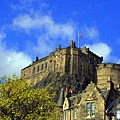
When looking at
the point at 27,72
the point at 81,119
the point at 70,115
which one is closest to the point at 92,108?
the point at 81,119

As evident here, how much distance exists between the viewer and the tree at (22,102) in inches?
1209

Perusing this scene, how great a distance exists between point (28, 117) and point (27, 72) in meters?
95.6

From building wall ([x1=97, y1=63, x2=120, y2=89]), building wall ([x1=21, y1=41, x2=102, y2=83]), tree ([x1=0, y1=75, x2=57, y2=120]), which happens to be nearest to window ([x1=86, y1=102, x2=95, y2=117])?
tree ([x1=0, y1=75, x2=57, y2=120])

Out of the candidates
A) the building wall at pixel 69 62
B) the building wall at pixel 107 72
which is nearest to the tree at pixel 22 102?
the building wall at pixel 69 62

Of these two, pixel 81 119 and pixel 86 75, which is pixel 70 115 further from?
pixel 86 75

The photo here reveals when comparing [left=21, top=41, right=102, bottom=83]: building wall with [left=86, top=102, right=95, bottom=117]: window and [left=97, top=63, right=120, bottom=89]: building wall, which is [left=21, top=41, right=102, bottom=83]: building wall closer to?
[left=97, top=63, right=120, bottom=89]: building wall

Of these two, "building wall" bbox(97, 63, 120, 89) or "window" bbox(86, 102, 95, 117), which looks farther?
"building wall" bbox(97, 63, 120, 89)

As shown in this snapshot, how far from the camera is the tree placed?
30.7 m

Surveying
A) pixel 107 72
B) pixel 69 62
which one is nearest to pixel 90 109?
pixel 69 62

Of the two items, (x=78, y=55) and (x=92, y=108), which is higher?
(x=78, y=55)

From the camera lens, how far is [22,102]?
31750 millimetres

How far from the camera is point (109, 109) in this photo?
3625cm

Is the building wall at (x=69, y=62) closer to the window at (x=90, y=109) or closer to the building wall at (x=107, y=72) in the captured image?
the building wall at (x=107, y=72)

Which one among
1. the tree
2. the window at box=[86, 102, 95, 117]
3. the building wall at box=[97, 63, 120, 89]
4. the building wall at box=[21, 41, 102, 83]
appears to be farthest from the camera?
the building wall at box=[97, 63, 120, 89]
